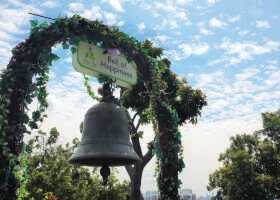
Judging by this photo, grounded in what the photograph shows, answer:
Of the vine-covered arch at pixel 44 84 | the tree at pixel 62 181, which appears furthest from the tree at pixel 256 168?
the vine-covered arch at pixel 44 84

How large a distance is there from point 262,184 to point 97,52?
119ft

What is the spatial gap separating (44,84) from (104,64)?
92 centimetres

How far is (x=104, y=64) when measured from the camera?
571cm

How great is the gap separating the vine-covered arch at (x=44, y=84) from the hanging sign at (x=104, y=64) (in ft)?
0.30

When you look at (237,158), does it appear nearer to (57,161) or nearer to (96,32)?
(57,161)

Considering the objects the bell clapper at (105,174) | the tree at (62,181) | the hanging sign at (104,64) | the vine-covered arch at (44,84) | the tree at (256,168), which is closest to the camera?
the vine-covered arch at (44,84)

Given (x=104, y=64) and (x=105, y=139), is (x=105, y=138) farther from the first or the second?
(x=104, y=64)

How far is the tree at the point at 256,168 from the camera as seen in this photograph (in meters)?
39.0

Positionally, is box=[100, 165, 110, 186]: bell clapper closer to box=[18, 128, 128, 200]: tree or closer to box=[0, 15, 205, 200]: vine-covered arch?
box=[0, 15, 205, 200]: vine-covered arch

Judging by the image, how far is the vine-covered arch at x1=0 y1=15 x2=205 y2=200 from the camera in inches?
184

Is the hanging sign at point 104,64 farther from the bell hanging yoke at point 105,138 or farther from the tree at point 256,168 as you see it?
the tree at point 256,168

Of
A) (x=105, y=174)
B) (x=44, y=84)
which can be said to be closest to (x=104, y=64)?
(x=44, y=84)

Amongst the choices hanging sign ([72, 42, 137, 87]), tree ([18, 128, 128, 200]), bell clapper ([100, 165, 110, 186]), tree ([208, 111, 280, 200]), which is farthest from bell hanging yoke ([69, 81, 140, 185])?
tree ([208, 111, 280, 200])

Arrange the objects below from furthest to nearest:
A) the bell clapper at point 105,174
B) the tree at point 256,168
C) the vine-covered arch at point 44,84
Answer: the tree at point 256,168, the bell clapper at point 105,174, the vine-covered arch at point 44,84
